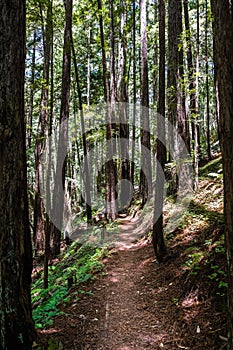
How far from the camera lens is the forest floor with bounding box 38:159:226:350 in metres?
3.94

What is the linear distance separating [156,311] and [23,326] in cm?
240

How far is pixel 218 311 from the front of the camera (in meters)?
3.82

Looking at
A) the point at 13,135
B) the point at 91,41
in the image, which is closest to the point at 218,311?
the point at 13,135

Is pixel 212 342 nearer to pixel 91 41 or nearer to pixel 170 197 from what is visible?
pixel 170 197

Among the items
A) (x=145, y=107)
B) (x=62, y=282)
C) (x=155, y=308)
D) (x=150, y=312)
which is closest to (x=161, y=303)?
(x=155, y=308)

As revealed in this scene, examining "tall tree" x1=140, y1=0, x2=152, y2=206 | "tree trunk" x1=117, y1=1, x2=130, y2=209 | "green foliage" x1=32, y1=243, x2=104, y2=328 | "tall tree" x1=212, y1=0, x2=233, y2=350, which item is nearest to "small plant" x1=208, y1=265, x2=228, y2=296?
"tall tree" x1=212, y1=0, x2=233, y2=350

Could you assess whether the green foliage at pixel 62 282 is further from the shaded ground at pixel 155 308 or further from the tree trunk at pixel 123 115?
the tree trunk at pixel 123 115

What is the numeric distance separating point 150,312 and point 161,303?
263 mm

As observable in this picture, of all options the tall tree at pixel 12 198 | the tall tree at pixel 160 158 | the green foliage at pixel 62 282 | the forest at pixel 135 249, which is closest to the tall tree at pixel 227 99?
the forest at pixel 135 249

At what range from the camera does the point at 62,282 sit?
289 inches

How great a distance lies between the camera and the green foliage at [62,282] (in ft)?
17.9

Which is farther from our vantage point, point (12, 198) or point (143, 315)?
point (143, 315)

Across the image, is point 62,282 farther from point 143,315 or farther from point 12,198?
point 12,198

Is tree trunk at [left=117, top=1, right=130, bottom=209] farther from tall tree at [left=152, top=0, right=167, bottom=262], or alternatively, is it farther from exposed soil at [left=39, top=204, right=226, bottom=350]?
exposed soil at [left=39, top=204, right=226, bottom=350]
